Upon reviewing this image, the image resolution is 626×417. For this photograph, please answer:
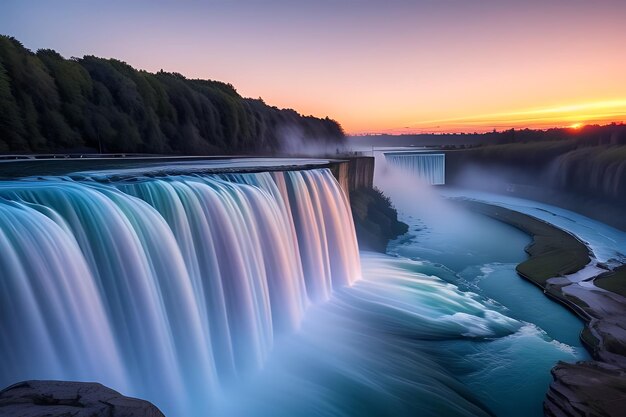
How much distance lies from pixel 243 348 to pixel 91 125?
31.1 meters

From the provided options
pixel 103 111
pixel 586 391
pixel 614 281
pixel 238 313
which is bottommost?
pixel 614 281

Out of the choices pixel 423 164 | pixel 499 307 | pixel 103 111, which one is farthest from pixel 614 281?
pixel 423 164

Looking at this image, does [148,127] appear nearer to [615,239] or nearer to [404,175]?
[404,175]

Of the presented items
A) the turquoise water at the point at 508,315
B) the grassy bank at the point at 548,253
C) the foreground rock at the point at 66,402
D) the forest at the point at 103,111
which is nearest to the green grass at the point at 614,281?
the grassy bank at the point at 548,253

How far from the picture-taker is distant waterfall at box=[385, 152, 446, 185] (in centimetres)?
6119

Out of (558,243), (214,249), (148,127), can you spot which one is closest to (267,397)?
(214,249)

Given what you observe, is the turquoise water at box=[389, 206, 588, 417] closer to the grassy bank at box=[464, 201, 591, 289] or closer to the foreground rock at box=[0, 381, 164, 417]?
the grassy bank at box=[464, 201, 591, 289]

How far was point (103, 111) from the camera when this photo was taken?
35.1 m

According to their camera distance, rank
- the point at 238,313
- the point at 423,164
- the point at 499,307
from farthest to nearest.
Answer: the point at 423,164, the point at 499,307, the point at 238,313

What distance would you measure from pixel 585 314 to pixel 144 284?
51.2 ft

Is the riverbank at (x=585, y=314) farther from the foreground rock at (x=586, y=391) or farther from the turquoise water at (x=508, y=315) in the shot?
the turquoise water at (x=508, y=315)

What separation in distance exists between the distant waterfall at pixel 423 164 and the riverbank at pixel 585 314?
30.1 m

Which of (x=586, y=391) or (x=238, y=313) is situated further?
(x=238, y=313)

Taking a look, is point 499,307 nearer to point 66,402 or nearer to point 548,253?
point 548,253
